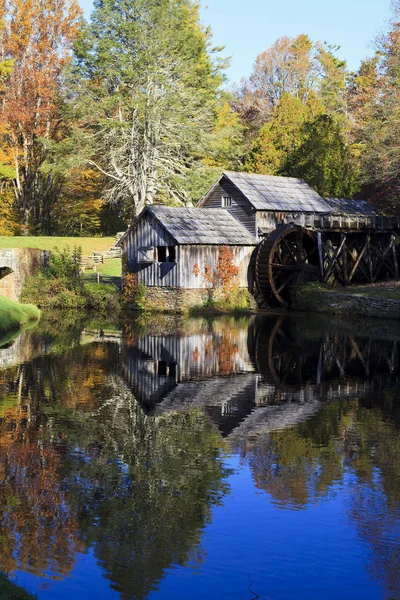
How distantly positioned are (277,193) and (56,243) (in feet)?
51.1

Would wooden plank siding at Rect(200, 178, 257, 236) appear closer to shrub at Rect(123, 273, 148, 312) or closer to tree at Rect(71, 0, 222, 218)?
shrub at Rect(123, 273, 148, 312)

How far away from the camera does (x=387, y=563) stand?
27.7ft

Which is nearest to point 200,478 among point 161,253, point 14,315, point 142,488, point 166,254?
point 142,488

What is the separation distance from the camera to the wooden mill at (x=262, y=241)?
35781 millimetres

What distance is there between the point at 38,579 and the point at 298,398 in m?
9.26

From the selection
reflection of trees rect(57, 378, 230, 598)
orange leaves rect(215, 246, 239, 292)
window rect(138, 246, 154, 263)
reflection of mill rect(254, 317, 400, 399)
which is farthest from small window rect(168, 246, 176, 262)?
reflection of trees rect(57, 378, 230, 598)

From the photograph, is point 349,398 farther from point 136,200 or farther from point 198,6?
point 198,6

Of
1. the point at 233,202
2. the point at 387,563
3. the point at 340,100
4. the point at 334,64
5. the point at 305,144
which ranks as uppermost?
the point at 334,64

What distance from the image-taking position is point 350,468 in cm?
1151

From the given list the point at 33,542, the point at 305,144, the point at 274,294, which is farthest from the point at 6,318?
the point at 305,144

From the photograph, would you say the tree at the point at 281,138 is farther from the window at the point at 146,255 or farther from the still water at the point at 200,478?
the still water at the point at 200,478

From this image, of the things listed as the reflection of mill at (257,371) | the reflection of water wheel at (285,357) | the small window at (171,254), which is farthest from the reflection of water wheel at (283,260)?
the reflection of mill at (257,371)

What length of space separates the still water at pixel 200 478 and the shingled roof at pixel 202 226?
14915mm

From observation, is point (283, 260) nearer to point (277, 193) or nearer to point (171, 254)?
point (277, 193)
